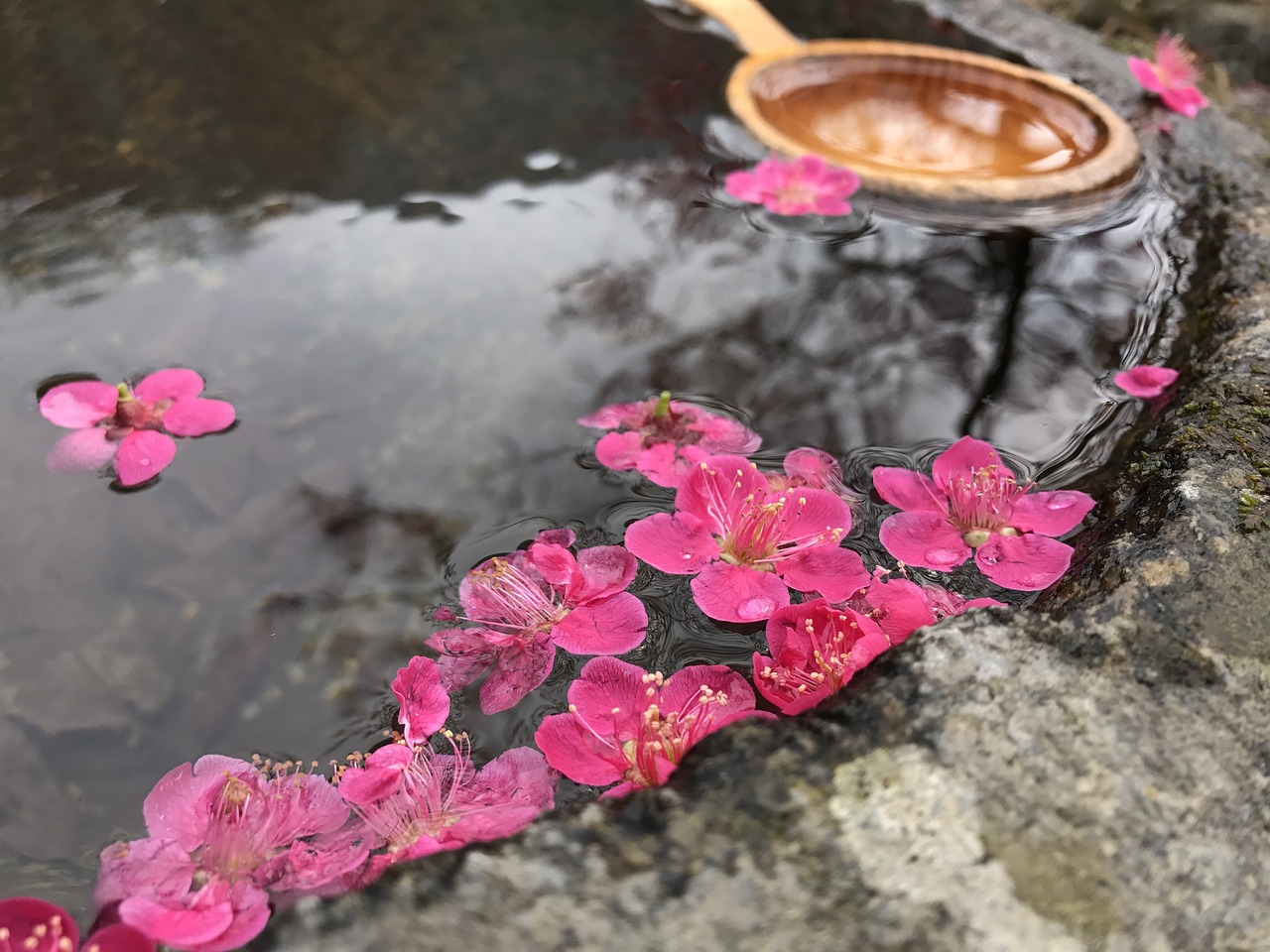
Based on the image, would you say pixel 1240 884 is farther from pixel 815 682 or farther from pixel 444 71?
pixel 444 71

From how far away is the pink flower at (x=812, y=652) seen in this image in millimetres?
1097

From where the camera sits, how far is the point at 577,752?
3.66ft

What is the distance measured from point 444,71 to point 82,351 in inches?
60.0

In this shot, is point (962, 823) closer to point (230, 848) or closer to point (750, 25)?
point (230, 848)

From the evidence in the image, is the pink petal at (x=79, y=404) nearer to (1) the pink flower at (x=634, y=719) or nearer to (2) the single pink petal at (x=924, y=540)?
(1) the pink flower at (x=634, y=719)

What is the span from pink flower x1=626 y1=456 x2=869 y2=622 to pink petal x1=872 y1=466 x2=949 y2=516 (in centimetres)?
13

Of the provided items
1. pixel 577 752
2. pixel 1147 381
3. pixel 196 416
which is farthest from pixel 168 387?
pixel 1147 381

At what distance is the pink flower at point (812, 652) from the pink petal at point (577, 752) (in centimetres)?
22

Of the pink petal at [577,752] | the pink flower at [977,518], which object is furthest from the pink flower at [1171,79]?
the pink petal at [577,752]

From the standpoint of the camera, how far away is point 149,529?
1.48 meters

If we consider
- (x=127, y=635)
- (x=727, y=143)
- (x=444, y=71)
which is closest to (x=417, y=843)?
(x=127, y=635)

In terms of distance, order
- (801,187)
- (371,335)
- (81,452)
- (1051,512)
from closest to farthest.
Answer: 1. (1051,512)
2. (81,452)
3. (371,335)
4. (801,187)

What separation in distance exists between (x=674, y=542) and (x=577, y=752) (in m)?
0.39

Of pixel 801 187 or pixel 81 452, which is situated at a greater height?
pixel 801 187
